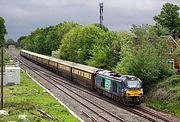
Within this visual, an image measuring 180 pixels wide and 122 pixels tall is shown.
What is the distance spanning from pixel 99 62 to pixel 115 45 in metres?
4.12

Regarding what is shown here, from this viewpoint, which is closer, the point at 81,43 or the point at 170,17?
the point at 81,43

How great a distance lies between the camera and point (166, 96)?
40062 mm

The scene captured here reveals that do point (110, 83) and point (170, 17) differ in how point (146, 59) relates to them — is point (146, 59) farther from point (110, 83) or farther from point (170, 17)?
point (170, 17)

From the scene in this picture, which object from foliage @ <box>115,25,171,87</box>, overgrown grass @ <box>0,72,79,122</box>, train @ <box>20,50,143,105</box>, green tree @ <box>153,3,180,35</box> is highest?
green tree @ <box>153,3,180,35</box>

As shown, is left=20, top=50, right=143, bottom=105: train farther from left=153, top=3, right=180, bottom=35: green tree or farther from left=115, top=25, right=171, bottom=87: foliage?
left=153, top=3, right=180, bottom=35: green tree

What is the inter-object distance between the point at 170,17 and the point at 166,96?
2526 inches

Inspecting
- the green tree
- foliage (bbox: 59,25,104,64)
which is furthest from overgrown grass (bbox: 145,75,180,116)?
the green tree

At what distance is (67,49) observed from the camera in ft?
316

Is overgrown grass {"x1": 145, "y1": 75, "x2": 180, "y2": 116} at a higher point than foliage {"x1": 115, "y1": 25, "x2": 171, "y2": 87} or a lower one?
lower

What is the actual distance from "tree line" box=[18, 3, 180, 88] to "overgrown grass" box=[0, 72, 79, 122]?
35.7ft

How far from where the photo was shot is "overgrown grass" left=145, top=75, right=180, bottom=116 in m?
37.3

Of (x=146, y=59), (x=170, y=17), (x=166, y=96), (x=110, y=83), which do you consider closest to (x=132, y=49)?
(x=146, y=59)

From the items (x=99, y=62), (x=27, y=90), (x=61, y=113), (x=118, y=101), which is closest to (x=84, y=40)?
(x=99, y=62)

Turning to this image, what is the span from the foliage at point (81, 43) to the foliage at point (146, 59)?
105 feet
